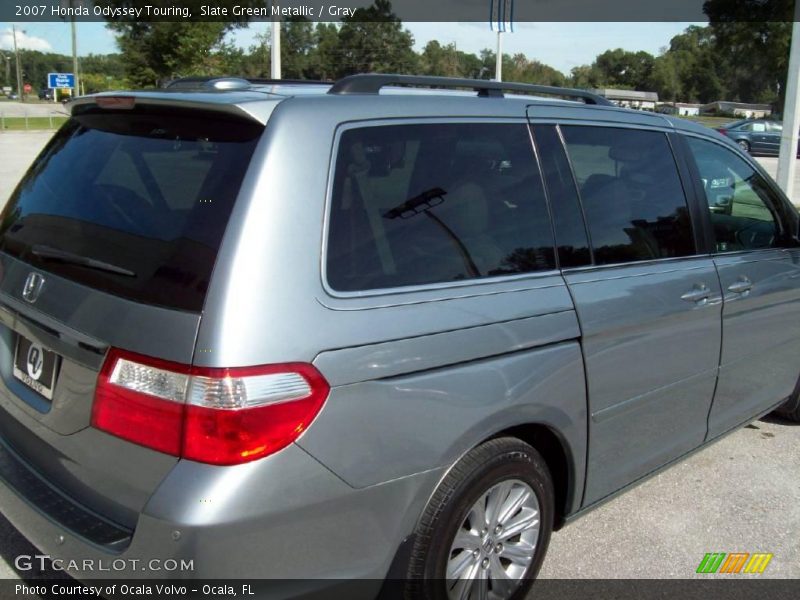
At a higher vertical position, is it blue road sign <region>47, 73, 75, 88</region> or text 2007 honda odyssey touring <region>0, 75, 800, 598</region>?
blue road sign <region>47, 73, 75, 88</region>

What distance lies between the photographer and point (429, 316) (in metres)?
2.25

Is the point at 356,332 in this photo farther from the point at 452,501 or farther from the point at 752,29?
the point at 752,29

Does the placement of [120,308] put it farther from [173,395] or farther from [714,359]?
[714,359]

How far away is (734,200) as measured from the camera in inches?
153

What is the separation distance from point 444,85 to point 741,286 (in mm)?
1817

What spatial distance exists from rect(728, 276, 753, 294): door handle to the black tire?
1.54 m

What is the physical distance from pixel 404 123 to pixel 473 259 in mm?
497

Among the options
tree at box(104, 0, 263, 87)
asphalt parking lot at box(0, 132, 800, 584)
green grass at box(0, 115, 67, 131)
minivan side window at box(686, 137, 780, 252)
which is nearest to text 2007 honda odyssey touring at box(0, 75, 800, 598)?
asphalt parking lot at box(0, 132, 800, 584)

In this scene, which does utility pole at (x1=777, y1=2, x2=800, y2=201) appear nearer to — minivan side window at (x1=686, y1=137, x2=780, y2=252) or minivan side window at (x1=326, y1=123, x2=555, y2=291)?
minivan side window at (x1=686, y1=137, x2=780, y2=252)

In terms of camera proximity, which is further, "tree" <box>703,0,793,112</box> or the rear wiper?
"tree" <box>703,0,793,112</box>

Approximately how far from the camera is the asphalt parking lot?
3.15 m

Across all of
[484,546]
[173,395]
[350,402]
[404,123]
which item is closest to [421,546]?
[484,546]

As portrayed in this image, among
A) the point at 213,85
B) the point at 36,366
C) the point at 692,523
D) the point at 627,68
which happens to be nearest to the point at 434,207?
the point at 213,85

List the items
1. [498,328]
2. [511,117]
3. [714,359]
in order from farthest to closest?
[714,359], [511,117], [498,328]
